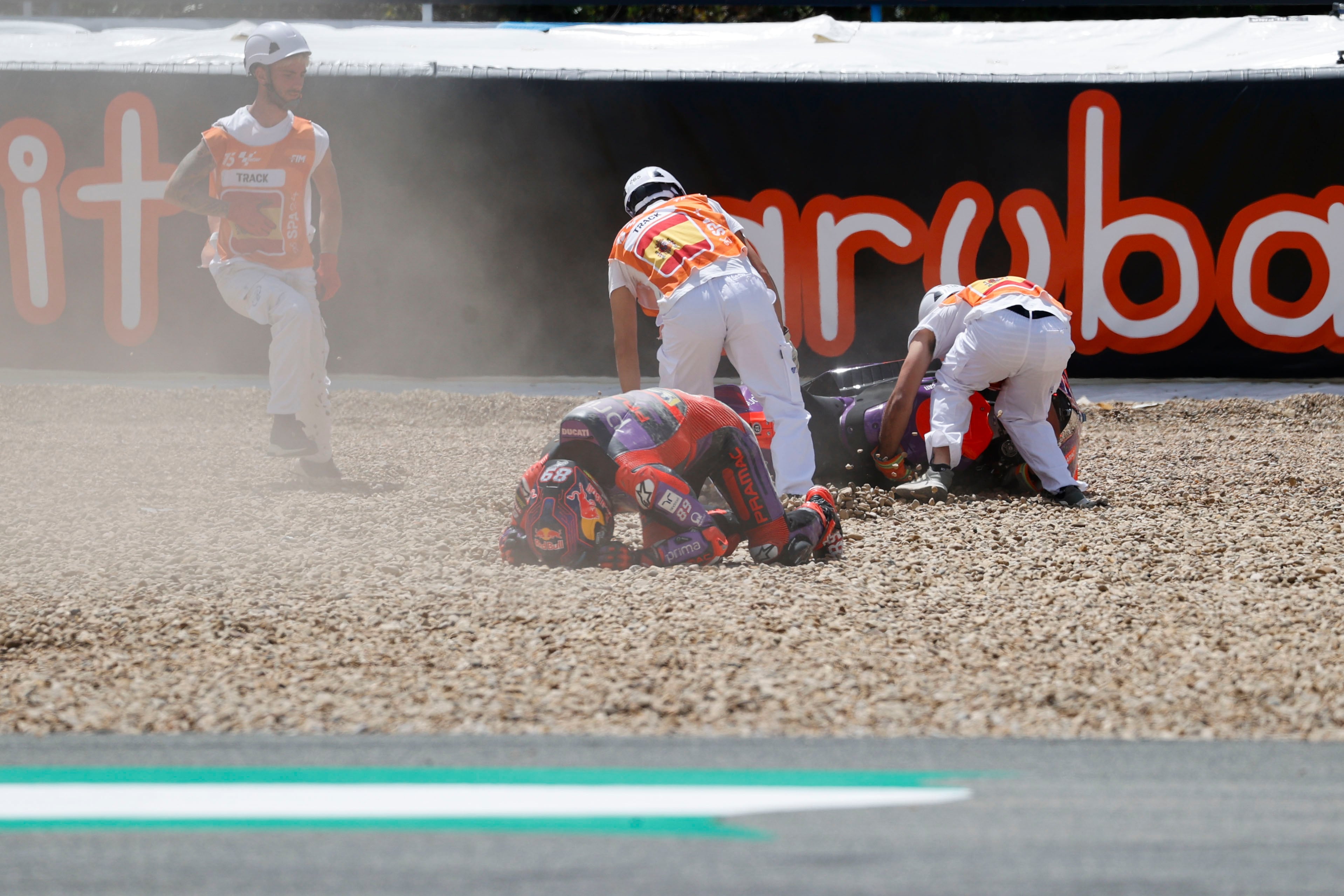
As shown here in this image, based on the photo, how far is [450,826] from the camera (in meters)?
2.10

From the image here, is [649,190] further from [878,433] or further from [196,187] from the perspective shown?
[196,187]

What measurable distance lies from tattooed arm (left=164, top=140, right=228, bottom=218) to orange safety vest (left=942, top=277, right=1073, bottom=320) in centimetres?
320

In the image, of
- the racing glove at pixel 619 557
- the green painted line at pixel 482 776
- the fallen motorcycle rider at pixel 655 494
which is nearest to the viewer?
the green painted line at pixel 482 776

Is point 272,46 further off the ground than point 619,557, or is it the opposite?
point 272,46

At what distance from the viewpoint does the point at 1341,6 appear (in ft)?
33.8

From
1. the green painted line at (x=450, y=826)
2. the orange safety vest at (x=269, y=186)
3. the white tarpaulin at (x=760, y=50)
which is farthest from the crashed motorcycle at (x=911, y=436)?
the white tarpaulin at (x=760, y=50)

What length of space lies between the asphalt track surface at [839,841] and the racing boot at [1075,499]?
2634mm

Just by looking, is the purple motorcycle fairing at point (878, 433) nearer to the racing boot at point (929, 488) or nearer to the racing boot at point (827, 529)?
the racing boot at point (929, 488)

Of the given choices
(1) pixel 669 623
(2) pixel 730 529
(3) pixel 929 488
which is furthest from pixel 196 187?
(1) pixel 669 623

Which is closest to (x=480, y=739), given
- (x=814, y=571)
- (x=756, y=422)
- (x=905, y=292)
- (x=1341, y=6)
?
(x=814, y=571)

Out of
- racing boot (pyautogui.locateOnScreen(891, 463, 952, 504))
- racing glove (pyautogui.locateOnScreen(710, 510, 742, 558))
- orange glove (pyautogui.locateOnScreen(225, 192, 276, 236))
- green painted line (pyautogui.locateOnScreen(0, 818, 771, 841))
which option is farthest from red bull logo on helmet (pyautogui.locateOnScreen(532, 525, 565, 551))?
orange glove (pyautogui.locateOnScreen(225, 192, 276, 236))

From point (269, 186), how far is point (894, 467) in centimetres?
301

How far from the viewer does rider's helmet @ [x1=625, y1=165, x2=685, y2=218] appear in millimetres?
5047

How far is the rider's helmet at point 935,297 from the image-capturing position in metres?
5.33
